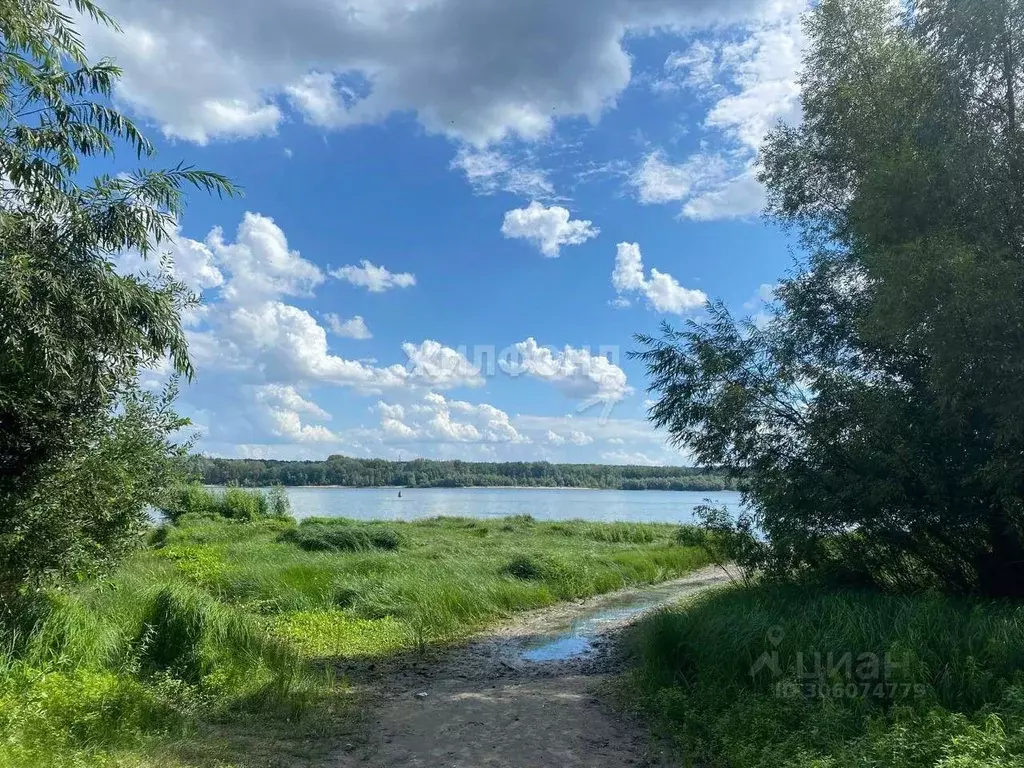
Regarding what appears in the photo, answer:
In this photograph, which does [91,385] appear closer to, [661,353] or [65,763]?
[65,763]

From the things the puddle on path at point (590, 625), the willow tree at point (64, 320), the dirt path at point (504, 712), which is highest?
the willow tree at point (64, 320)

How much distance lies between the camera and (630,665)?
10.0 metres

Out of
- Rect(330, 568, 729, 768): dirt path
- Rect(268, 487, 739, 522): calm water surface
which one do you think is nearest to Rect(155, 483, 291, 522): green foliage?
Rect(268, 487, 739, 522): calm water surface

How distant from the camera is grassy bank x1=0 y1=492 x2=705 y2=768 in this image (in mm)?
5855

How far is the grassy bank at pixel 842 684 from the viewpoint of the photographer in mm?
5059

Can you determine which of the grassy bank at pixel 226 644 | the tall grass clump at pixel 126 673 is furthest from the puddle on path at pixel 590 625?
the tall grass clump at pixel 126 673

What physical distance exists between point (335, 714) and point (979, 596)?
8507 millimetres

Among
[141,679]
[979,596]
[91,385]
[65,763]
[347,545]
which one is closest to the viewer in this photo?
[65,763]

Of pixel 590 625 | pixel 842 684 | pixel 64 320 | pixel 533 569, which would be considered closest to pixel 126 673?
pixel 64 320

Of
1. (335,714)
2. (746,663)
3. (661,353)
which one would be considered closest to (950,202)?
(661,353)

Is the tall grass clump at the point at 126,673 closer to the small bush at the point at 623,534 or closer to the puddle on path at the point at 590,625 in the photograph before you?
the puddle on path at the point at 590,625

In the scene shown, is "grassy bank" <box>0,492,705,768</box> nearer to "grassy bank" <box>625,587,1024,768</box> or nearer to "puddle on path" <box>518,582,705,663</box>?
"puddle on path" <box>518,582,705,663</box>

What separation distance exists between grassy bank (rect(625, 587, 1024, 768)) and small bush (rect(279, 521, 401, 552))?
17311 millimetres

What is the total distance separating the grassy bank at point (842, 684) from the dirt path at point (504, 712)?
64cm
